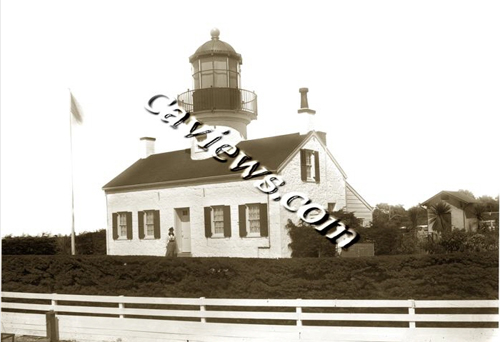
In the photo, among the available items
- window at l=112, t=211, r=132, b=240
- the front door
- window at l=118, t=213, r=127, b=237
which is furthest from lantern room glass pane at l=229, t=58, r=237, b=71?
window at l=118, t=213, r=127, b=237

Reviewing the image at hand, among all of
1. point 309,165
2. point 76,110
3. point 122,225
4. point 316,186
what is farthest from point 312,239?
point 122,225

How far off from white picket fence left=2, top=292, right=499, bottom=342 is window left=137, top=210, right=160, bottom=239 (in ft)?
21.5

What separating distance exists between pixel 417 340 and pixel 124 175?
1237 centimetres

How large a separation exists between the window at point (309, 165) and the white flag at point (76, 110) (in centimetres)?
603

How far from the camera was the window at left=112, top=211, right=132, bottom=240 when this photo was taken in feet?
52.7

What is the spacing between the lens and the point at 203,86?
42.9ft

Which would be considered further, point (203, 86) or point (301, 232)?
point (203, 86)

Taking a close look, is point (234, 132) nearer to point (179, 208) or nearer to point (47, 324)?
point (179, 208)

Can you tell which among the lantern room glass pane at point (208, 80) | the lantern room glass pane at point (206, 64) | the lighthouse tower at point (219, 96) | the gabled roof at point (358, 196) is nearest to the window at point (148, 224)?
the lighthouse tower at point (219, 96)

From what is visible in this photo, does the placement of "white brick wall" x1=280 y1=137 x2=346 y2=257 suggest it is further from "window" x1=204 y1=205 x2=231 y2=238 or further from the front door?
the front door

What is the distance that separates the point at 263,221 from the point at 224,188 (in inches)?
63.6

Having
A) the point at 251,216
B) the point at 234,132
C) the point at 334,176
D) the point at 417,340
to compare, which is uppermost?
the point at 234,132

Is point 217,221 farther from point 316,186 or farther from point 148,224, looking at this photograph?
point 316,186

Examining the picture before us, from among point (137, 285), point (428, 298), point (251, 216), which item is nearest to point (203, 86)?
point (251, 216)
